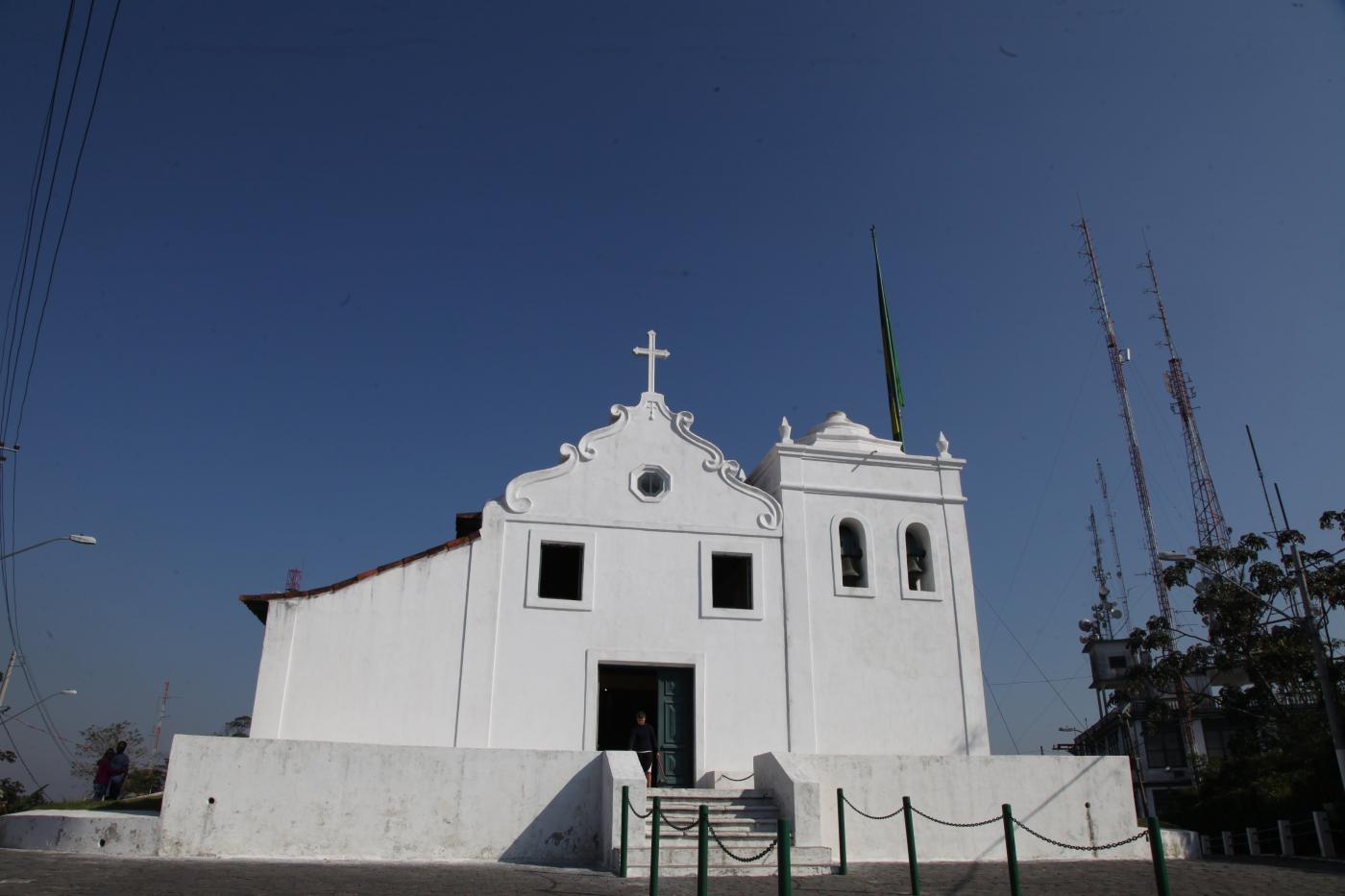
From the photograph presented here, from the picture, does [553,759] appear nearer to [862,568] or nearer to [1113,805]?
[862,568]

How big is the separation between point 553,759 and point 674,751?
2.79 m

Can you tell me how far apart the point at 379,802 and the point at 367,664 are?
261cm

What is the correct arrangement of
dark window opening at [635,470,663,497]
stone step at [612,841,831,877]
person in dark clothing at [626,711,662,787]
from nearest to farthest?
stone step at [612,841,831,877], person in dark clothing at [626,711,662,787], dark window opening at [635,470,663,497]

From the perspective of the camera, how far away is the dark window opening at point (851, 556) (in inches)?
688

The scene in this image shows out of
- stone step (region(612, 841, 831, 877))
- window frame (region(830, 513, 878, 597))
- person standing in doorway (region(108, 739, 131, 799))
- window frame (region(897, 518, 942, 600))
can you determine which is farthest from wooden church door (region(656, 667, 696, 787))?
person standing in doorway (region(108, 739, 131, 799))

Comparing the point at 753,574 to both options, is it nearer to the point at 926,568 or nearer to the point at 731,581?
the point at 731,581

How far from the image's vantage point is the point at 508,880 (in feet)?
35.1

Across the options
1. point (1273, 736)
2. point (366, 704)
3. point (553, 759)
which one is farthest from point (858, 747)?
point (1273, 736)

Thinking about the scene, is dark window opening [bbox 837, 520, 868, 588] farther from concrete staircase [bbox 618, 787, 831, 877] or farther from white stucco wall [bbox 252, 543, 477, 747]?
white stucco wall [bbox 252, 543, 477, 747]

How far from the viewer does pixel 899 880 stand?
1160 centimetres

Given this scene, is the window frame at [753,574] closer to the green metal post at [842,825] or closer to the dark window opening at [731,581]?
the dark window opening at [731,581]

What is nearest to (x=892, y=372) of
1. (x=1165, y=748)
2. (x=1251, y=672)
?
(x=1251, y=672)

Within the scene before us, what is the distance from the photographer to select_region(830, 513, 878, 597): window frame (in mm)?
17047

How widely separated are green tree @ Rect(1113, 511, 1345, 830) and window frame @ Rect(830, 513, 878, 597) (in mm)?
12689
